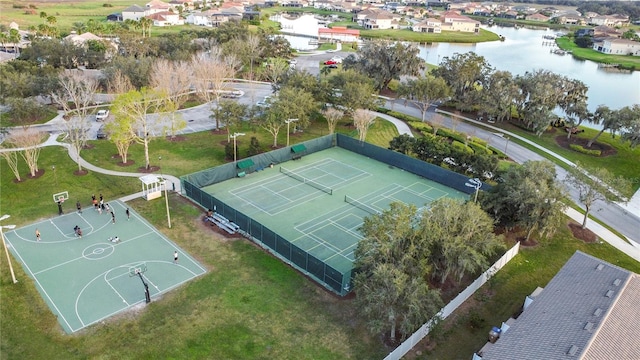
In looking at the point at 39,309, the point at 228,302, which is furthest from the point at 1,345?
the point at 228,302

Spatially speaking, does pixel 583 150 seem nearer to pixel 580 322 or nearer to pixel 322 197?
pixel 322 197

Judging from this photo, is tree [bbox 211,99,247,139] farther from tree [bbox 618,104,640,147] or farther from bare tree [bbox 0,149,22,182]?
tree [bbox 618,104,640,147]

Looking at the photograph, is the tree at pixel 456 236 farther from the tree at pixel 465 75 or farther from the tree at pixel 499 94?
the tree at pixel 465 75

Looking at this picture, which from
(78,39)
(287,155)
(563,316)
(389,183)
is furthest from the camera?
(78,39)

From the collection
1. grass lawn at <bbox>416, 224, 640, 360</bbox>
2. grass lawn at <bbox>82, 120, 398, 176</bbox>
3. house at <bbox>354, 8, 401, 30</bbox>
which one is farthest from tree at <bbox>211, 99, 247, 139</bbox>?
house at <bbox>354, 8, 401, 30</bbox>

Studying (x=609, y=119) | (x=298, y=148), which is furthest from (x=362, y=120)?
(x=609, y=119)

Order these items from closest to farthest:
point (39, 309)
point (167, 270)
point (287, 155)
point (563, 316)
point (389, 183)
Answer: point (563, 316), point (39, 309), point (167, 270), point (389, 183), point (287, 155)

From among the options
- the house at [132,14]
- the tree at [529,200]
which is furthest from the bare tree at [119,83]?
the house at [132,14]

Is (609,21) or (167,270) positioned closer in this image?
(167,270)

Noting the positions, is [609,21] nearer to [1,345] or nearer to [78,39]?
[78,39]
